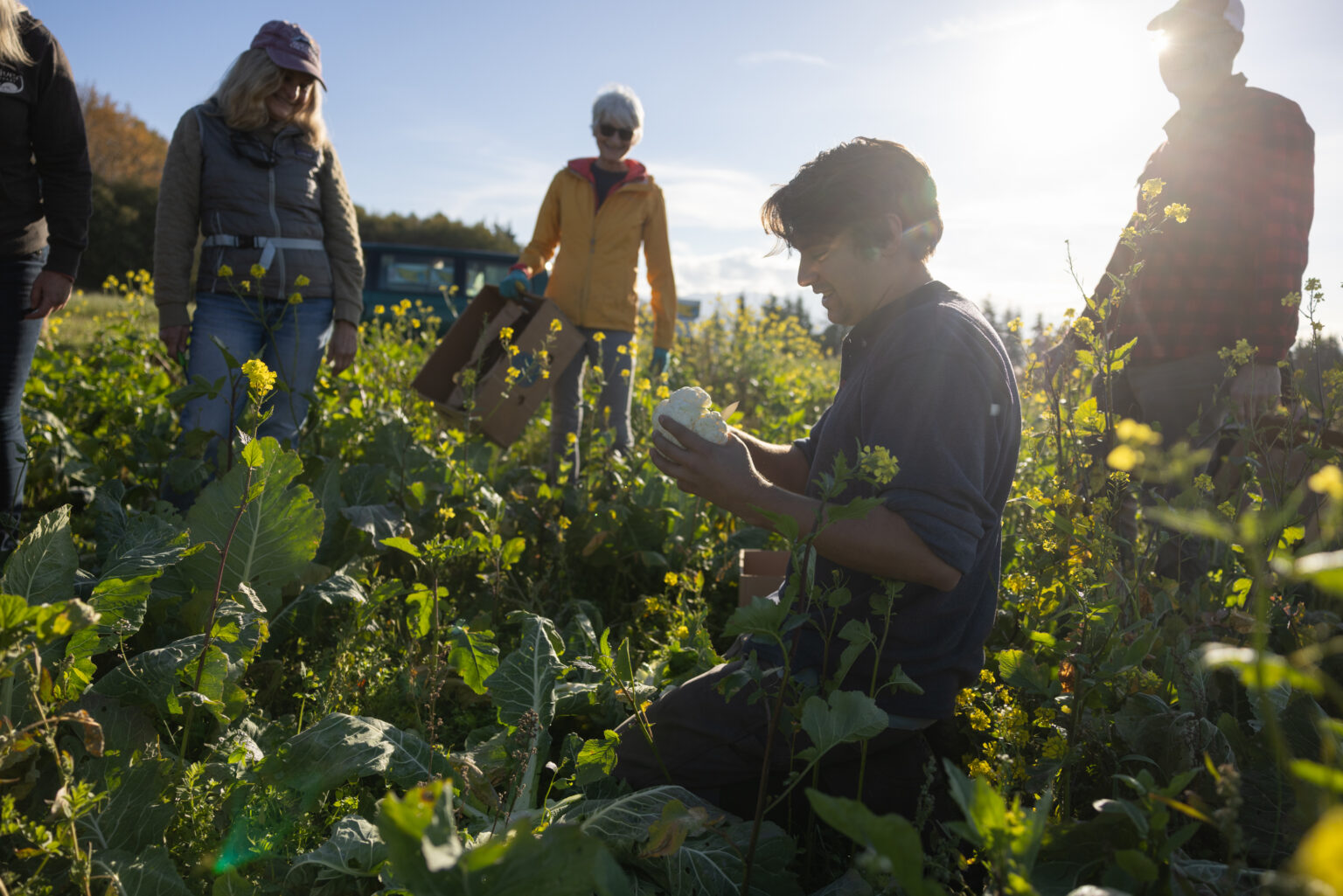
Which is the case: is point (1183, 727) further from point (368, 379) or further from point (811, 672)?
point (368, 379)

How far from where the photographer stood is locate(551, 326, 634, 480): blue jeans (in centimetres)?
434

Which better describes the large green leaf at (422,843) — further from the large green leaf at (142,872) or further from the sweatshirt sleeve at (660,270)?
the sweatshirt sleeve at (660,270)

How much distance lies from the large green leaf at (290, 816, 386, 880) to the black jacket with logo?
228cm

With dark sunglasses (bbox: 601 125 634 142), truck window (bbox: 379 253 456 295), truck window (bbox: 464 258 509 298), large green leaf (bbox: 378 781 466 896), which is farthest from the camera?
truck window (bbox: 464 258 509 298)

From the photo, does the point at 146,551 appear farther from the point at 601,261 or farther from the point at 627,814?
the point at 601,261

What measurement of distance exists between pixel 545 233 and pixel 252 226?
165cm

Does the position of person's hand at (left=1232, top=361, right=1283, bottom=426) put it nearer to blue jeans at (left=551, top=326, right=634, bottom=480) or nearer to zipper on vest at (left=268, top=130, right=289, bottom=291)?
blue jeans at (left=551, top=326, right=634, bottom=480)

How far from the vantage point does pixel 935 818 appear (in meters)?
1.70

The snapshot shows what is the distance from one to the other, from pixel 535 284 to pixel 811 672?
10289 mm

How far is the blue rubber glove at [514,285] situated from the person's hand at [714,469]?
2516 mm

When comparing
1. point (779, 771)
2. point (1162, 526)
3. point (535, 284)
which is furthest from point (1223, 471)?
point (535, 284)

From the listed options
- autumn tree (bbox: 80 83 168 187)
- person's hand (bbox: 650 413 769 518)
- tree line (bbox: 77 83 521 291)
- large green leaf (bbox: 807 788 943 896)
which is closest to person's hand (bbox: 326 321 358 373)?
person's hand (bbox: 650 413 769 518)

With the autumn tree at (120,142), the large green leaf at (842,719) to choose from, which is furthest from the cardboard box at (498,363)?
the autumn tree at (120,142)

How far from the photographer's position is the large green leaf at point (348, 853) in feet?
4.48
